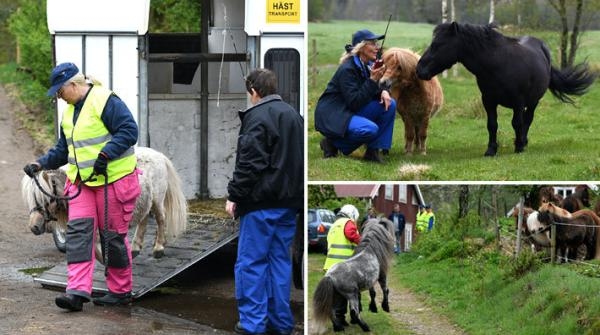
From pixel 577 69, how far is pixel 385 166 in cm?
399

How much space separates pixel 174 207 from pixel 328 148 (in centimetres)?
234

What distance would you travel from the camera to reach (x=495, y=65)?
886 centimetres

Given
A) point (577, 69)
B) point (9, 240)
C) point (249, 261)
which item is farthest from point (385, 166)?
point (9, 240)

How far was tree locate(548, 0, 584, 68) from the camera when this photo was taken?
13.2m

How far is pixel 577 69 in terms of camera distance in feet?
32.6

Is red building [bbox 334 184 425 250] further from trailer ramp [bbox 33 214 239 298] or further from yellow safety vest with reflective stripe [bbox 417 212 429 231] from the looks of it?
trailer ramp [bbox 33 214 239 298]

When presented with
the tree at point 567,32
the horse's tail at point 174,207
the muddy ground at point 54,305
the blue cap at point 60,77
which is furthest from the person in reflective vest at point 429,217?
→ the tree at point 567,32

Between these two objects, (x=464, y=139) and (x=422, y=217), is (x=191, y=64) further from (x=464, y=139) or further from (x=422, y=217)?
(x=422, y=217)

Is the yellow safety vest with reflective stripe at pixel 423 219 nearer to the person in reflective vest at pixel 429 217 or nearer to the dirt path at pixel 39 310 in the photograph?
the person in reflective vest at pixel 429 217

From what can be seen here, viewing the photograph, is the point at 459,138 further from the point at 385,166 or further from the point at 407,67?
the point at 385,166

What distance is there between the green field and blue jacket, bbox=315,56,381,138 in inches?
8.7

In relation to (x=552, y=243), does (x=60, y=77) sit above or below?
above

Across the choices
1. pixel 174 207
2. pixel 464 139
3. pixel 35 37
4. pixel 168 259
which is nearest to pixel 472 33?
pixel 464 139

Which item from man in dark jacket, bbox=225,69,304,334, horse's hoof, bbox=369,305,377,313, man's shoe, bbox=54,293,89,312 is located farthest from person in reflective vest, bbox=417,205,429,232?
man's shoe, bbox=54,293,89,312
